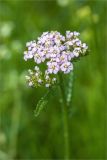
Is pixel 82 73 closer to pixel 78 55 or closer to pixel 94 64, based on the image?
pixel 94 64

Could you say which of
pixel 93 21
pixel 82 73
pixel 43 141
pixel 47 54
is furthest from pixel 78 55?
pixel 82 73

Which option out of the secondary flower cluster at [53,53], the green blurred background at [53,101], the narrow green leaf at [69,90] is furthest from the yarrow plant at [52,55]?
the green blurred background at [53,101]

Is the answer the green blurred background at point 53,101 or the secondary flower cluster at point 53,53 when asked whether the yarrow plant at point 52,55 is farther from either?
the green blurred background at point 53,101

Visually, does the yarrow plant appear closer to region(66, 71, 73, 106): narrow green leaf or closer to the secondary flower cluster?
the secondary flower cluster

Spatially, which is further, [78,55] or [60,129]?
[60,129]

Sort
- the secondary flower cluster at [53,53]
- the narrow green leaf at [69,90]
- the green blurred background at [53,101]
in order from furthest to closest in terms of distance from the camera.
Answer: the green blurred background at [53,101] < the narrow green leaf at [69,90] < the secondary flower cluster at [53,53]

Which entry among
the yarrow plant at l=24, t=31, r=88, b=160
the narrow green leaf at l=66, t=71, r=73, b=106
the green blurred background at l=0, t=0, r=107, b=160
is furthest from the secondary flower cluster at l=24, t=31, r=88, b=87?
the green blurred background at l=0, t=0, r=107, b=160
